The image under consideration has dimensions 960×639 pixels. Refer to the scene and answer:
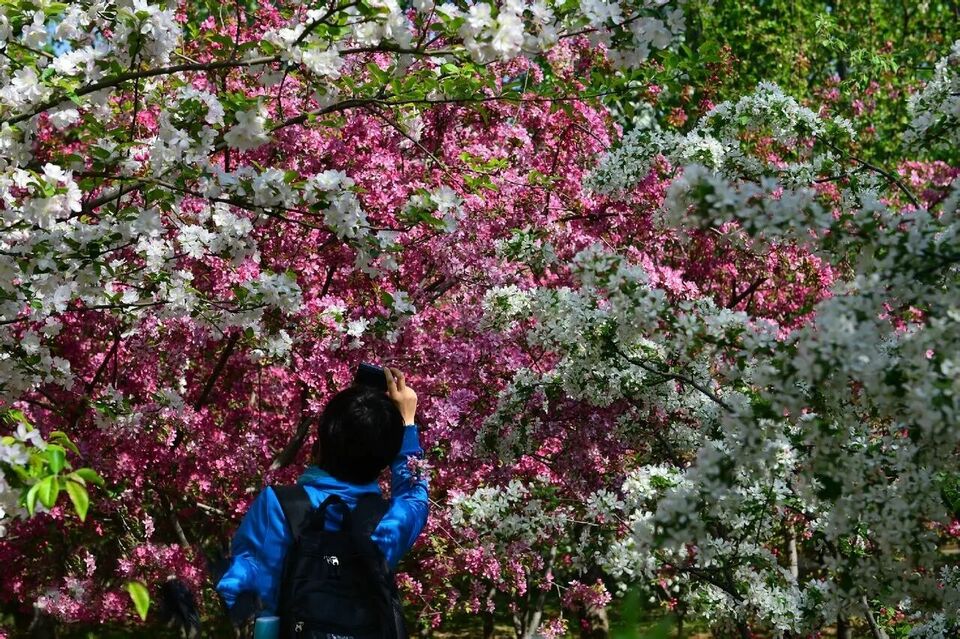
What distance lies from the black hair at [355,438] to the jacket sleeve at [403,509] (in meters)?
0.11

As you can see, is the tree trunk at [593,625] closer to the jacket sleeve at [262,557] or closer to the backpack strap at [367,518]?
the backpack strap at [367,518]

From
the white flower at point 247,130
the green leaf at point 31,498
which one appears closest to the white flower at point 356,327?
the white flower at point 247,130

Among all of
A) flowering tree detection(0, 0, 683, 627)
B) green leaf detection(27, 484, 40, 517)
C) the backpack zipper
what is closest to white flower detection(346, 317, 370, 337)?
flowering tree detection(0, 0, 683, 627)

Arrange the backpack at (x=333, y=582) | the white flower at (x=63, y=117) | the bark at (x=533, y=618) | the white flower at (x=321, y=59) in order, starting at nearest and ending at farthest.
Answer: the backpack at (x=333, y=582) < the white flower at (x=321, y=59) < the white flower at (x=63, y=117) < the bark at (x=533, y=618)

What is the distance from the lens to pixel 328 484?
3.19m

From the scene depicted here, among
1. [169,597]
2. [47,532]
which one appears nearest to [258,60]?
[169,597]

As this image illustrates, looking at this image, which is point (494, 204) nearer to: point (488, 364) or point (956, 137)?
point (488, 364)

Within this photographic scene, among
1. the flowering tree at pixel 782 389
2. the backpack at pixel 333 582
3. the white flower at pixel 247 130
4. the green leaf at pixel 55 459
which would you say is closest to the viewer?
the green leaf at pixel 55 459

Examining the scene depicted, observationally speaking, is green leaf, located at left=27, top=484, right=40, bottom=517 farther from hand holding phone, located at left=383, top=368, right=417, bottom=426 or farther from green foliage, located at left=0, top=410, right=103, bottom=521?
hand holding phone, located at left=383, top=368, right=417, bottom=426

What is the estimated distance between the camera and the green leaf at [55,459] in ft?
7.68

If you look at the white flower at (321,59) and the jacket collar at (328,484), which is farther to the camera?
the white flower at (321,59)

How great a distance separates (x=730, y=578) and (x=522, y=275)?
314cm

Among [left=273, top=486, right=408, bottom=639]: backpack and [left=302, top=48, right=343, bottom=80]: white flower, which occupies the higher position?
[left=302, top=48, right=343, bottom=80]: white flower

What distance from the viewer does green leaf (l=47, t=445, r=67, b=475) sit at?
2.34 metres
